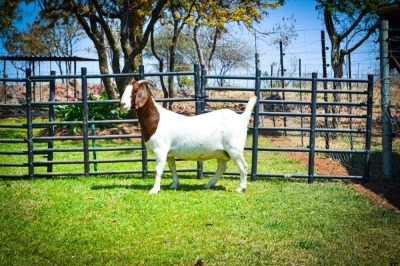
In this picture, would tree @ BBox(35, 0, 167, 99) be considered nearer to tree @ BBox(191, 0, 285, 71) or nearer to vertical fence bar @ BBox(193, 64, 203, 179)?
tree @ BBox(191, 0, 285, 71)

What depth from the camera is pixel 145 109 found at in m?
8.94

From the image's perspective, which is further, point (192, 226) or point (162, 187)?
point (162, 187)

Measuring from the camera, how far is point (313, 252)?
568cm

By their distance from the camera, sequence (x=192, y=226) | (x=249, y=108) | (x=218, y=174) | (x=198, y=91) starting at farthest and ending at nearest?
(x=198, y=91) < (x=218, y=174) < (x=249, y=108) < (x=192, y=226)

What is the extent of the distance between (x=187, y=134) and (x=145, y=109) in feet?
2.93

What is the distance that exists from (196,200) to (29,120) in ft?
14.6

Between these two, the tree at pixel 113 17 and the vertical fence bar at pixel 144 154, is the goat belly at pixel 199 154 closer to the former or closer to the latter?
the vertical fence bar at pixel 144 154

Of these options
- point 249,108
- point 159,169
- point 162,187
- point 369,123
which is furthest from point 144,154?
point 369,123

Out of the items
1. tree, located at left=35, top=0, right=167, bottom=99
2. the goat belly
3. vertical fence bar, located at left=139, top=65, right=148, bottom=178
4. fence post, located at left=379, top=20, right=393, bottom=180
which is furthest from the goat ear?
tree, located at left=35, top=0, right=167, bottom=99

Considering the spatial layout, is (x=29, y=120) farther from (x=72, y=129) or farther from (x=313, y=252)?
(x=72, y=129)

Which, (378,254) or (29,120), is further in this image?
(29,120)

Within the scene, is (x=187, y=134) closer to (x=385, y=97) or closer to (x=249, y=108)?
(x=249, y=108)

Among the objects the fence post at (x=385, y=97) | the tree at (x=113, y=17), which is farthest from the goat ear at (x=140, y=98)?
the tree at (x=113, y=17)

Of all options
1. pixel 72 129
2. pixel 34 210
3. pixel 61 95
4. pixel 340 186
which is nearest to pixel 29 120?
pixel 34 210
